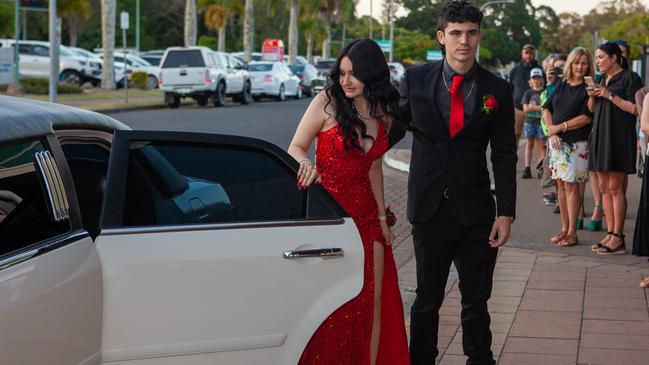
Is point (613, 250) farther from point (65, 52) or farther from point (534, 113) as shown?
point (65, 52)

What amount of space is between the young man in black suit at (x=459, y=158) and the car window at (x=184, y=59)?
28784mm

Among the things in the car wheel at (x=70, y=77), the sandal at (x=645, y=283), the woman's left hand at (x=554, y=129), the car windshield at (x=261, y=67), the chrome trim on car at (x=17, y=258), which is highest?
the chrome trim on car at (x=17, y=258)

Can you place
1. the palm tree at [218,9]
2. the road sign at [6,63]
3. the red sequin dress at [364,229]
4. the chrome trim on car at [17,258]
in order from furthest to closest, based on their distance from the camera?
1. the palm tree at [218,9]
2. the road sign at [6,63]
3. the red sequin dress at [364,229]
4. the chrome trim on car at [17,258]

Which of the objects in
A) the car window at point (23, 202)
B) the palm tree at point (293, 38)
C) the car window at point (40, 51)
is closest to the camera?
the car window at point (23, 202)

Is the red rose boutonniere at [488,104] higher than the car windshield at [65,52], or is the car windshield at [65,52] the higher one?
the red rose boutonniere at [488,104]

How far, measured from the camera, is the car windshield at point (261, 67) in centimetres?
4188

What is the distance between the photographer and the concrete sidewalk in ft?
20.1

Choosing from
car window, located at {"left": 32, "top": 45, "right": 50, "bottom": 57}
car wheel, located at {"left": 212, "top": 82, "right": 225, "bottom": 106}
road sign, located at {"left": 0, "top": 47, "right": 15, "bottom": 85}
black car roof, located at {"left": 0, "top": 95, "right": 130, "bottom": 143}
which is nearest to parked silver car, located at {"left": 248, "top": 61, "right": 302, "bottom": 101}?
car wheel, located at {"left": 212, "top": 82, "right": 225, "bottom": 106}

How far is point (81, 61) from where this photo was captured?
4306cm

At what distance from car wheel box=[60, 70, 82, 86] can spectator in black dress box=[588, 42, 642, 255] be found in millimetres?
35609

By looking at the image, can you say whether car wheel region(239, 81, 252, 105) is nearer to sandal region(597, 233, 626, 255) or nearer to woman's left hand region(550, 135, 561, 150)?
woman's left hand region(550, 135, 561, 150)

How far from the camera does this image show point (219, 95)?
3497cm

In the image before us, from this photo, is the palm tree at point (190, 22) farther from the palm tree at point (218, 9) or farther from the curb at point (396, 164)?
the curb at point (396, 164)

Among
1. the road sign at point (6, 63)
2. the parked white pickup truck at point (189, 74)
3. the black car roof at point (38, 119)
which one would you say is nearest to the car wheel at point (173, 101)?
the parked white pickup truck at point (189, 74)
